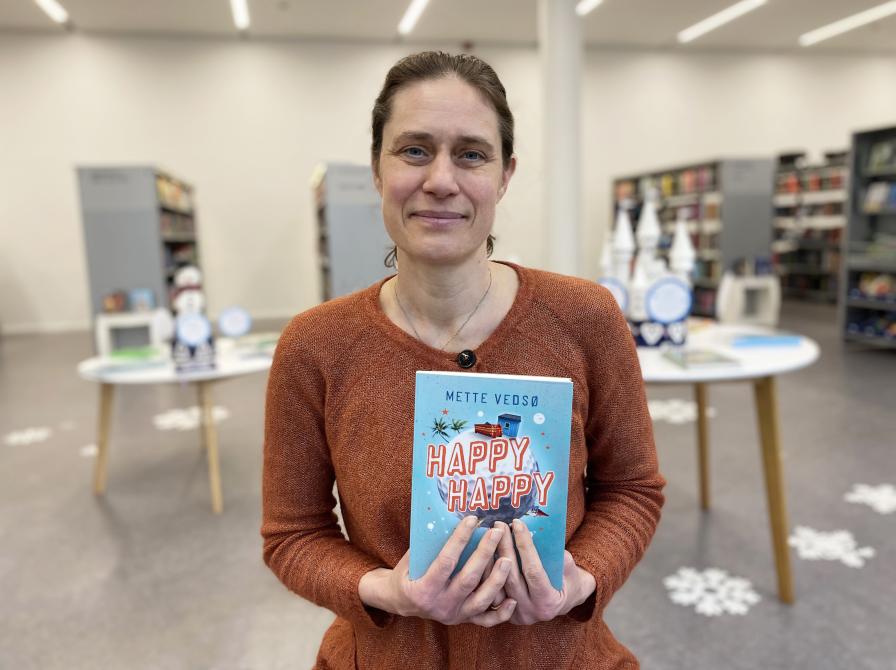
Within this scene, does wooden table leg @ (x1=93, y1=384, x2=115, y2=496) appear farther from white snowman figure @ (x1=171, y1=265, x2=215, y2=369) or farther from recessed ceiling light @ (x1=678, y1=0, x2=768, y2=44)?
recessed ceiling light @ (x1=678, y1=0, x2=768, y2=44)

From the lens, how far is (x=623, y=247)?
231 cm

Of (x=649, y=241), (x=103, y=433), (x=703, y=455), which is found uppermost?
(x=649, y=241)

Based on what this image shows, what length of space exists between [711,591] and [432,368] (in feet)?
5.49

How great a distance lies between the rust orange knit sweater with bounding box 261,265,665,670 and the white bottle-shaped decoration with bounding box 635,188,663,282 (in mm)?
1400

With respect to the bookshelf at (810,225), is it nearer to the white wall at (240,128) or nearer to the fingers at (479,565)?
the white wall at (240,128)

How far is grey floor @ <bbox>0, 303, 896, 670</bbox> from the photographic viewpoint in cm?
183

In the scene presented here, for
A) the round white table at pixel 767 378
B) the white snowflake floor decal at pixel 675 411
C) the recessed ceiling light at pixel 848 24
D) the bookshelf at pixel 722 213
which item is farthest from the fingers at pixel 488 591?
the recessed ceiling light at pixel 848 24

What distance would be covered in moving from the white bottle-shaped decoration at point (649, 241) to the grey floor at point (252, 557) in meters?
1.00

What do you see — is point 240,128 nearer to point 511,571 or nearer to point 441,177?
point 441,177

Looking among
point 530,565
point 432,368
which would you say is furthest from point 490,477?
point 432,368

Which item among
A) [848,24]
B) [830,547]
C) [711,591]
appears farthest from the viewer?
[848,24]

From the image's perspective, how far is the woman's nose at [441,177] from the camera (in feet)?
2.53

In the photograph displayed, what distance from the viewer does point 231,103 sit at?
8906mm

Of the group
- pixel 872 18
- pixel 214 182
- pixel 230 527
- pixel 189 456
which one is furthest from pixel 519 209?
pixel 872 18
